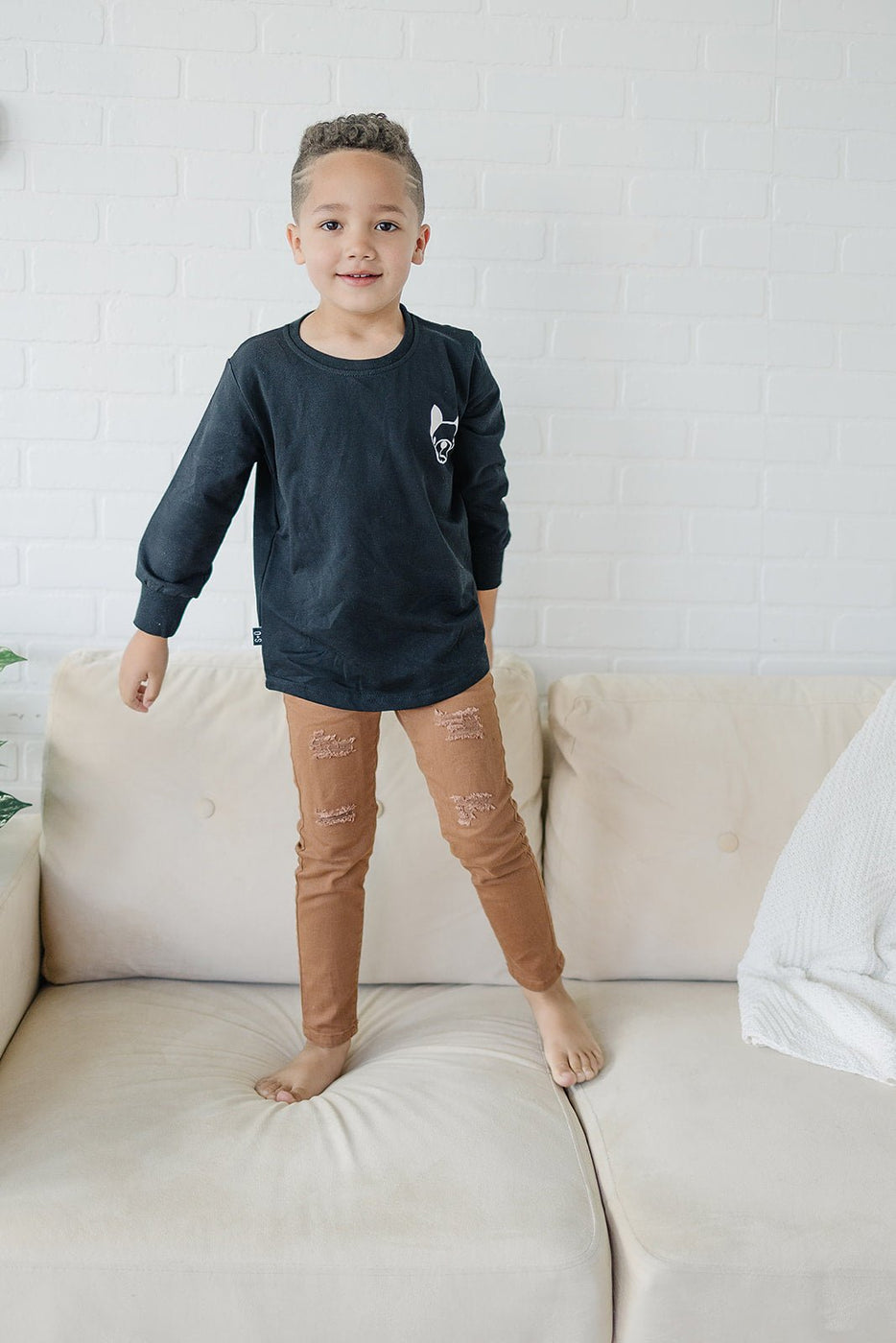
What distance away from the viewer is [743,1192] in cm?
115

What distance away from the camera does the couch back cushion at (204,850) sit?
5.23 ft

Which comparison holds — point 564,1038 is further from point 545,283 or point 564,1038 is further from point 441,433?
point 545,283

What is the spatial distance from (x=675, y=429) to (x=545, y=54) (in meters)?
0.62

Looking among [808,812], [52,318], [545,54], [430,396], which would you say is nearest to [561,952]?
[808,812]

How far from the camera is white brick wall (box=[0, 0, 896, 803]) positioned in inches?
68.1

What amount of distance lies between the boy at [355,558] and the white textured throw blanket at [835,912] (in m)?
0.26

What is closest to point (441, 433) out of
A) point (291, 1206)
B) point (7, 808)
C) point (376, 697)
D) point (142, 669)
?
point (376, 697)

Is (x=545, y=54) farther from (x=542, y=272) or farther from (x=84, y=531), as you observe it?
(x=84, y=531)

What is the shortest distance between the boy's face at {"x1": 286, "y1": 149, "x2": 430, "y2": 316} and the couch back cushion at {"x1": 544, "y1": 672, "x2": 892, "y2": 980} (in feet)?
2.24

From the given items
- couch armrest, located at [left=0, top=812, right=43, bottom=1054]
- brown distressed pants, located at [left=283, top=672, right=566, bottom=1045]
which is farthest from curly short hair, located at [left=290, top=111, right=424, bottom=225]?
couch armrest, located at [left=0, top=812, right=43, bottom=1054]

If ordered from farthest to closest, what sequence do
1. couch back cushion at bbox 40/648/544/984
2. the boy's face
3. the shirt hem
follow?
couch back cushion at bbox 40/648/544/984
the shirt hem
the boy's face

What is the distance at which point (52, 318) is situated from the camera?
1.76 m

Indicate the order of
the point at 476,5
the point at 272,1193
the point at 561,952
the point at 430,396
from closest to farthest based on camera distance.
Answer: the point at 272,1193 → the point at 430,396 → the point at 561,952 → the point at 476,5

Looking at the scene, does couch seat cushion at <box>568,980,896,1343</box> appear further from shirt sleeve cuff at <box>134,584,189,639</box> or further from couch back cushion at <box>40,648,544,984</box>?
shirt sleeve cuff at <box>134,584,189,639</box>
